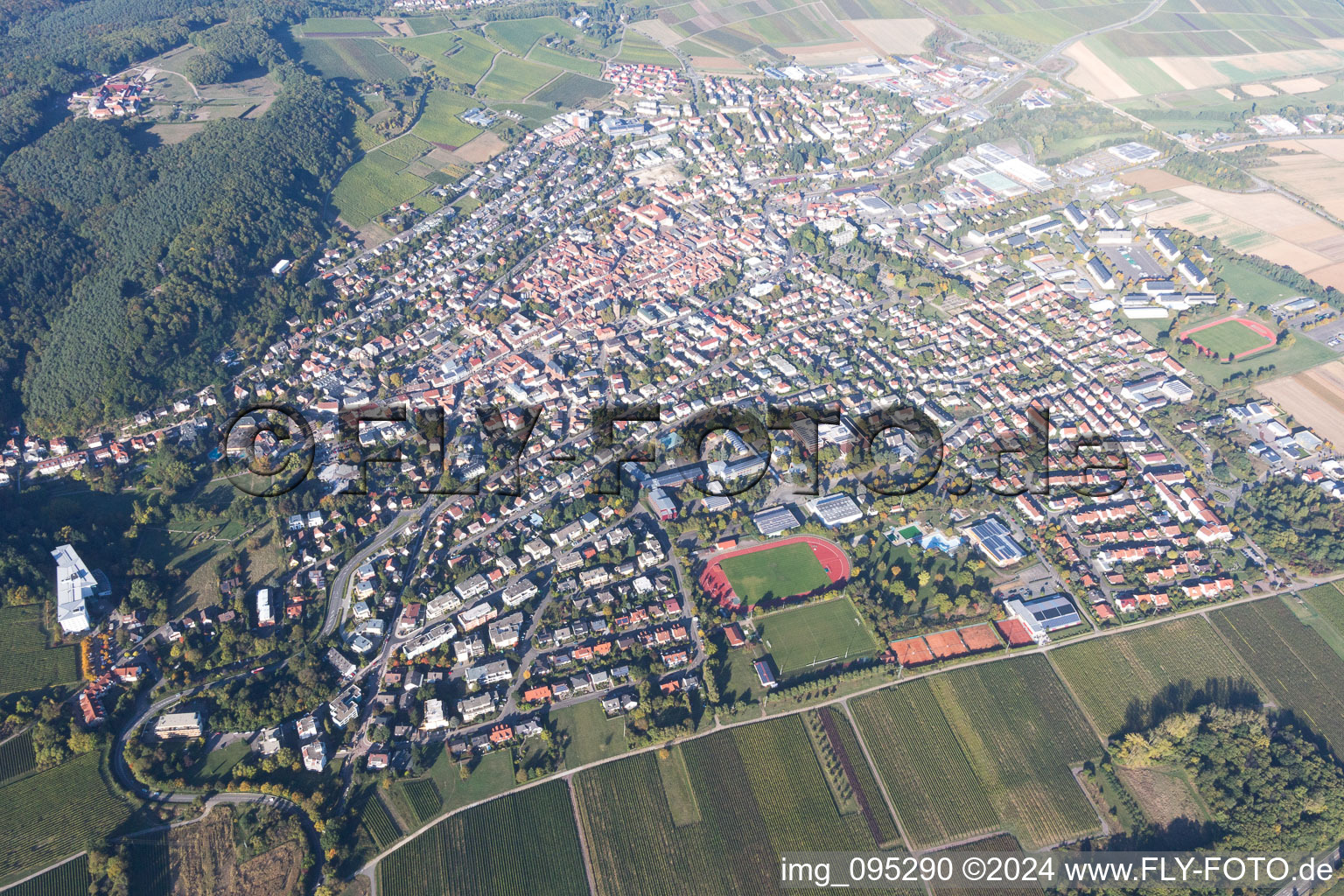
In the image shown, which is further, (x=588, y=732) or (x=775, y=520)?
(x=775, y=520)

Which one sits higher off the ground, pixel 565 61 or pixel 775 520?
pixel 565 61

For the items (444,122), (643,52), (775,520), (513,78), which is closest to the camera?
(775,520)

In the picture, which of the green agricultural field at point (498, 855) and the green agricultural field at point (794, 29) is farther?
the green agricultural field at point (794, 29)

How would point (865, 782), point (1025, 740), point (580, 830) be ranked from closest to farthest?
point (580, 830), point (865, 782), point (1025, 740)

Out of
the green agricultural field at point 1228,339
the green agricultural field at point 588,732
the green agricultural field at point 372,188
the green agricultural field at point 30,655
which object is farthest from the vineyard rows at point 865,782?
the green agricultural field at point 372,188

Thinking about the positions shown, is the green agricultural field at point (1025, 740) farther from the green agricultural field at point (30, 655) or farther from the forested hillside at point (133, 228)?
the forested hillside at point (133, 228)

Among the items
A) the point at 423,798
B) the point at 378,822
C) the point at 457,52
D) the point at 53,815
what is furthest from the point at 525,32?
the point at 378,822

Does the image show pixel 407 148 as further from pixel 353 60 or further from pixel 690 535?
pixel 690 535
